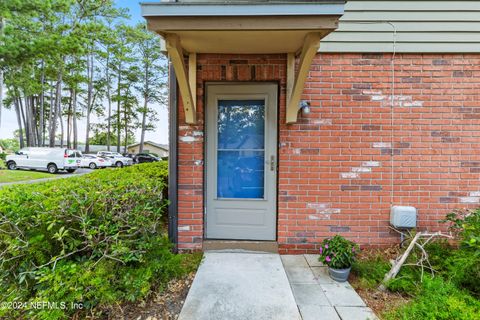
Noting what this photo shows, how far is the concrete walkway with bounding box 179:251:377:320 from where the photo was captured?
78.0 inches

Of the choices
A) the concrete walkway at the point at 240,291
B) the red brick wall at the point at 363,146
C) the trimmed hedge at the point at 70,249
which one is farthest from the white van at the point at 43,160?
the concrete walkway at the point at 240,291

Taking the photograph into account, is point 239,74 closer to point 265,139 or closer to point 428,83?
point 265,139

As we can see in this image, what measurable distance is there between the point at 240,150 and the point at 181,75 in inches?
45.2

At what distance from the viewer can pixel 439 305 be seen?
186cm

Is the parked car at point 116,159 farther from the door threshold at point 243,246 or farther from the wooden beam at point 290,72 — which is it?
the wooden beam at point 290,72

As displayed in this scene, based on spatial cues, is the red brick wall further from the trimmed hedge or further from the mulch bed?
the trimmed hedge

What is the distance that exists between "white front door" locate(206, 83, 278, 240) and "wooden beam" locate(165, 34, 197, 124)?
0.95 feet

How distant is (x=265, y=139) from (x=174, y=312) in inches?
80.2

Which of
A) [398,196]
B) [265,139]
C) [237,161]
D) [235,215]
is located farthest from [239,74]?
[398,196]

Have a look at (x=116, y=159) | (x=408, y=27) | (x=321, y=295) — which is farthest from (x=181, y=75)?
(x=116, y=159)

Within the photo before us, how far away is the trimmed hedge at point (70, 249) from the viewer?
1845 mm

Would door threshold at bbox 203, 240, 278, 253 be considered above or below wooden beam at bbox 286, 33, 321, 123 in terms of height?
below

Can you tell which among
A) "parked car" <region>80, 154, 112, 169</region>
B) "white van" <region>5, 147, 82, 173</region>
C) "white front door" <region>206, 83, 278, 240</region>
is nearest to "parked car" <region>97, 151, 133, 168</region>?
"parked car" <region>80, 154, 112, 169</region>

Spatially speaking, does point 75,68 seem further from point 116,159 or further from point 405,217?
point 405,217
